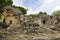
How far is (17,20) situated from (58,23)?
5479 mm

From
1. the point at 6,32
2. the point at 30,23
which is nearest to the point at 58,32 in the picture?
the point at 30,23

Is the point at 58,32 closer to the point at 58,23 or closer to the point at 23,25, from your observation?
the point at 58,23

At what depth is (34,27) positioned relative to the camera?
32.0 m

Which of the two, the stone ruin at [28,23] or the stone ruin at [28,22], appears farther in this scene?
the stone ruin at [28,22]

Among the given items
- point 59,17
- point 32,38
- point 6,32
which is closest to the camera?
point 32,38

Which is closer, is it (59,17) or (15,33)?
(15,33)

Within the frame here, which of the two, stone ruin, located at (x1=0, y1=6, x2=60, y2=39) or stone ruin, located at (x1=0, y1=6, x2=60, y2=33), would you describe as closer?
stone ruin, located at (x1=0, y1=6, x2=60, y2=39)

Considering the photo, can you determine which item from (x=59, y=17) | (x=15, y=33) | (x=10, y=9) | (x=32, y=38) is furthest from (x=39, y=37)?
(x=10, y=9)

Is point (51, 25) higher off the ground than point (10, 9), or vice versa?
point (10, 9)

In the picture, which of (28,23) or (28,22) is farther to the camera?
(28,22)

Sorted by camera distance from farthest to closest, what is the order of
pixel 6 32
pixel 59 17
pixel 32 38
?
pixel 59 17 → pixel 6 32 → pixel 32 38

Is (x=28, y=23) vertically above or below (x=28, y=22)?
below

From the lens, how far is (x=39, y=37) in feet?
97.6

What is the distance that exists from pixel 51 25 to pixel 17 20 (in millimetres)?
4777
